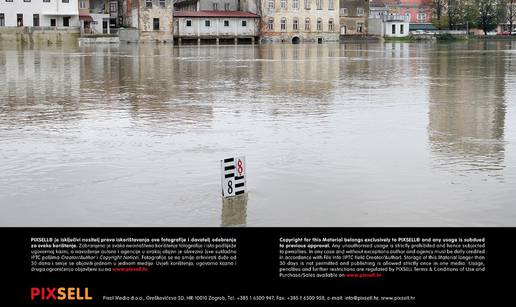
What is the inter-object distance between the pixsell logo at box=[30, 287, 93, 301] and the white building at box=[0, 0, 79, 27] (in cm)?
8043

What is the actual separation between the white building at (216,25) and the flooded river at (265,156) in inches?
2866

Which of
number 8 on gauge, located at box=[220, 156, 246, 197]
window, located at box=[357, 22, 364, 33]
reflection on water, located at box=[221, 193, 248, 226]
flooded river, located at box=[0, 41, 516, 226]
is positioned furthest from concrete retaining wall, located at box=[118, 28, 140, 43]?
reflection on water, located at box=[221, 193, 248, 226]

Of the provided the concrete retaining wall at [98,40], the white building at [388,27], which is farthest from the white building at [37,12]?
the white building at [388,27]

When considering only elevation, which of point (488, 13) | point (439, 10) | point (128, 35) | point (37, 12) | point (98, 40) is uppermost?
point (439, 10)

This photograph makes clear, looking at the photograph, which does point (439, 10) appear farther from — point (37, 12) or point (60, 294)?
point (60, 294)

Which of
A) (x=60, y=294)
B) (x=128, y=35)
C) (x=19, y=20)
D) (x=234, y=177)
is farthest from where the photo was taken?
(x=128, y=35)

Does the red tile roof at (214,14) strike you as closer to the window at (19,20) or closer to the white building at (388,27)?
the window at (19,20)

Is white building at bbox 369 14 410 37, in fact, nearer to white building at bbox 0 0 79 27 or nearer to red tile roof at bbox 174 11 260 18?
red tile roof at bbox 174 11 260 18

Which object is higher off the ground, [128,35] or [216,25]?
[216,25]

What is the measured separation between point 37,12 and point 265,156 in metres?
76.7

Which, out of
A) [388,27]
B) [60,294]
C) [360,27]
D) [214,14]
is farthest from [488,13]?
[60,294]

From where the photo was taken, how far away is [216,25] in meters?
93.4

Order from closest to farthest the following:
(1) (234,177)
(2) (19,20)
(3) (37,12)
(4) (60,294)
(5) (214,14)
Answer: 1. (4) (60,294)
2. (1) (234,177)
3. (2) (19,20)
4. (3) (37,12)
5. (5) (214,14)

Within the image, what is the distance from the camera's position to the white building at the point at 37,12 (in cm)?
8081
